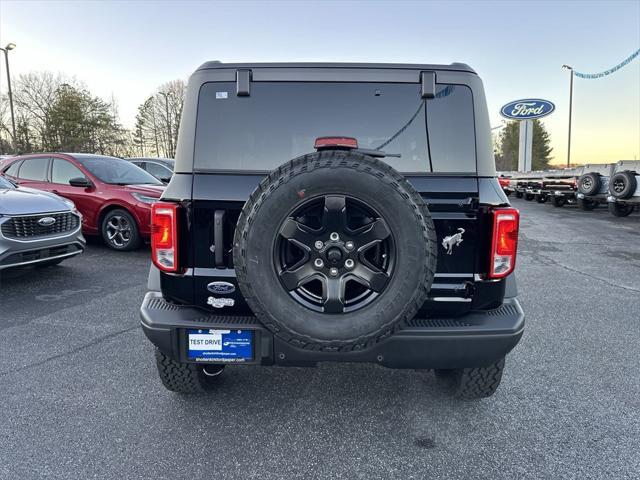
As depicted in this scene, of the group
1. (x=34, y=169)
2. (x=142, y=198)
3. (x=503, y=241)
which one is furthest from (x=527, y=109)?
(x=503, y=241)

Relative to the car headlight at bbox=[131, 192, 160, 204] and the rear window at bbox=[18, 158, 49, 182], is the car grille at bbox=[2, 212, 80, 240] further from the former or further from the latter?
the rear window at bbox=[18, 158, 49, 182]

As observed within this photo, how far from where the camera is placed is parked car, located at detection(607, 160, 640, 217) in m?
12.8

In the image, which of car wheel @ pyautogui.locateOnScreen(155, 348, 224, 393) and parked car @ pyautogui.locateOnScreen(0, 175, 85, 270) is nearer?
car wheel @ pyautogui.locateOnScreen(155, 348, 224, 393)

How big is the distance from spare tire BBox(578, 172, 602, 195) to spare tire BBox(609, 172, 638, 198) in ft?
5.45

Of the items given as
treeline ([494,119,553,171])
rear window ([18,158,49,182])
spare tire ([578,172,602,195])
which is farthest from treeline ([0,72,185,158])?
treeline ([494,119,553,171])

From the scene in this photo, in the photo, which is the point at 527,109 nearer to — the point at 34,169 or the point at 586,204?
the point at 586,204

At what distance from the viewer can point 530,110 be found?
1208 inches

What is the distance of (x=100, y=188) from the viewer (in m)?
7.18

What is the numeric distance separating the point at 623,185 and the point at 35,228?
50.2ft

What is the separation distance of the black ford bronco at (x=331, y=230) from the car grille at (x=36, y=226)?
3591 millimetres

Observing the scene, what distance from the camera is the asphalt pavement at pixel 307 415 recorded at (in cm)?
213

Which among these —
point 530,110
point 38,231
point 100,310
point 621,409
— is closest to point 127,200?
point 38,231

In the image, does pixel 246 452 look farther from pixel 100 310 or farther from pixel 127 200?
pixel 127 200

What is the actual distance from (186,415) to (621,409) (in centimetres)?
273
